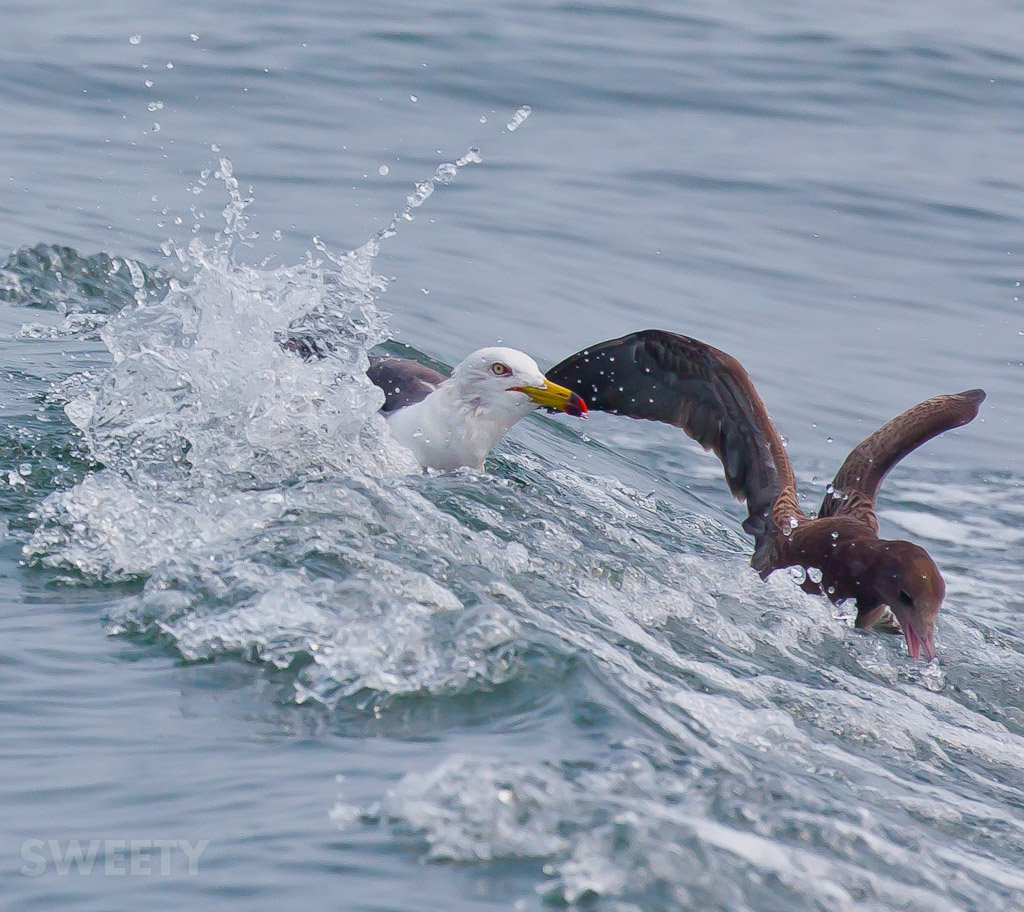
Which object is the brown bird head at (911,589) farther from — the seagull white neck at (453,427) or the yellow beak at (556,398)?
the seagull white neck at (453,427)

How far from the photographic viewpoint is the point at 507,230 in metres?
11.9

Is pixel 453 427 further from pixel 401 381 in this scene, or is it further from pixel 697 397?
pixel 697 397

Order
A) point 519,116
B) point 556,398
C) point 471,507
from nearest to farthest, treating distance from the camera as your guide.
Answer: point 471,507 < point 556,398 < point 519,116

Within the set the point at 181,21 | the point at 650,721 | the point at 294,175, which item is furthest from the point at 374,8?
the point at 650,721

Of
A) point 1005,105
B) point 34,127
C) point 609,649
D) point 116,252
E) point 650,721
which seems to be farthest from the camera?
point 1005,105

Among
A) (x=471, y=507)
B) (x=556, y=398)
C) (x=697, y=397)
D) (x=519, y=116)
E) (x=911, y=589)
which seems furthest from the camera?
(x=519, y=116)

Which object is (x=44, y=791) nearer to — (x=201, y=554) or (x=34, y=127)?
(x=201, y=554)

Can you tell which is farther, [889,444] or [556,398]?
[889,444]

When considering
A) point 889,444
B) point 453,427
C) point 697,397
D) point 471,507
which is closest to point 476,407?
point 453,427

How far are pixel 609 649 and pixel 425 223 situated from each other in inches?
302

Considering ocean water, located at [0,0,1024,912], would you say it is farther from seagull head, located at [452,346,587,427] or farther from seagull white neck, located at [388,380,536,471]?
seagull head, located at [452,346,587,427]

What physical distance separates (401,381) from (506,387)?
809 millimetres

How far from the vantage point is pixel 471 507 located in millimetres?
6086

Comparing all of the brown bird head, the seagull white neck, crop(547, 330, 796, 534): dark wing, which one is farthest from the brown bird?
the seagull white neck
